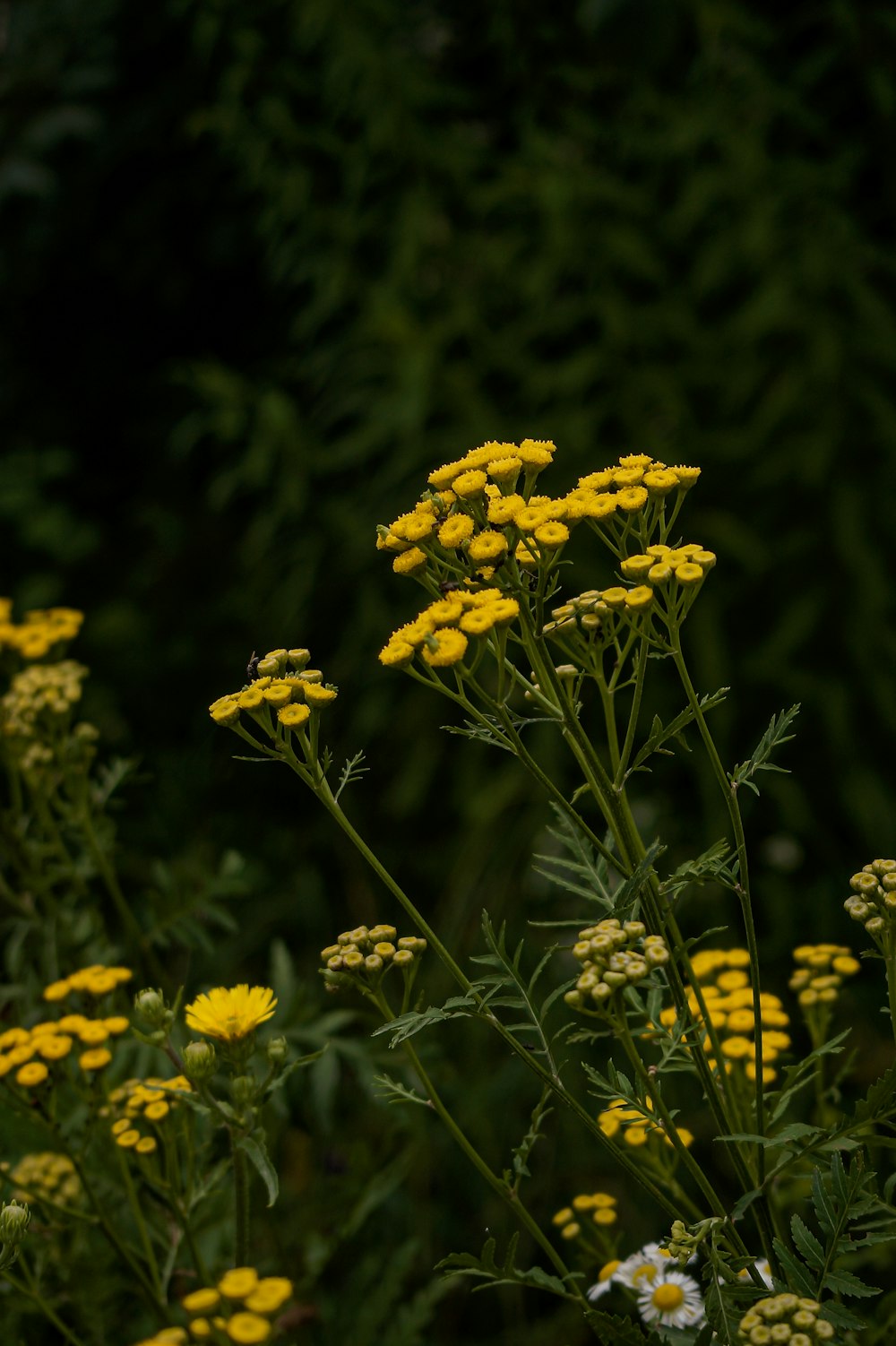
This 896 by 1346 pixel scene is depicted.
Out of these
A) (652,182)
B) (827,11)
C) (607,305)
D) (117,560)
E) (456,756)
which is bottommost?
(456,756)

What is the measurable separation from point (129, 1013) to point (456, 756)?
1.62 meters

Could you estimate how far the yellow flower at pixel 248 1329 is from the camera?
90 centimetres

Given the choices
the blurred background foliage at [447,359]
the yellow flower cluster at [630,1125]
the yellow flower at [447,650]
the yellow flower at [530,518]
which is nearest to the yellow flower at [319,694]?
the yellow flower at [447,650]

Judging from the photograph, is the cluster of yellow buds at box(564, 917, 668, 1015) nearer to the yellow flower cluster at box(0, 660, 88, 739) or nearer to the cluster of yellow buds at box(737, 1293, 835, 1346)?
the cluster of yellow buds at box(737, 1293, 835, 1346)

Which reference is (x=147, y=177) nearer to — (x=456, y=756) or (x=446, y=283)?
(x=446, y=283)

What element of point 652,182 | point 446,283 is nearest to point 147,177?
point 446,283

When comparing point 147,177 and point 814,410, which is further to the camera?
point 147,177

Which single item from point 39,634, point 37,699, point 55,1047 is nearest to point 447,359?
point 39,634

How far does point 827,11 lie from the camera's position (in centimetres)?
319

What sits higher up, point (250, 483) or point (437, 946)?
point (250, 483)

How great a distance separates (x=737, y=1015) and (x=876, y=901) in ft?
0.96

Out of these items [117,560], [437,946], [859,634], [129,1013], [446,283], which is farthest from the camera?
[117,560]

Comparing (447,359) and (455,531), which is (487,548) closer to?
(455,531)

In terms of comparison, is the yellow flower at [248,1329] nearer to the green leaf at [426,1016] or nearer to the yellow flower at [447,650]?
the green leaf at [426,1016]
